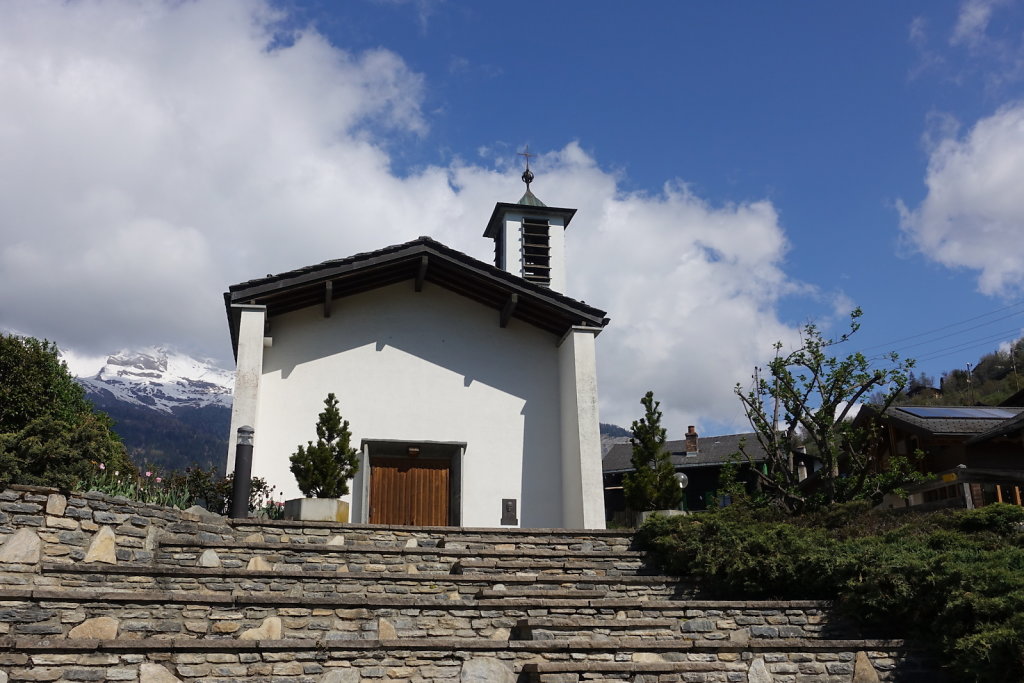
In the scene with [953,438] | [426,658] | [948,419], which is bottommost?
[426,658]

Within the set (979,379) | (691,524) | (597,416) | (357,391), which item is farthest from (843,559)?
(979,379)

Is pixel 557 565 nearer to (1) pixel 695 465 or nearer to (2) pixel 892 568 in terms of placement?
(2) pixel 892 568

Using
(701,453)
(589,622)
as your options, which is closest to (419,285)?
(589,622)

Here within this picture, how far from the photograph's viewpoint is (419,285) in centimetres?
1522

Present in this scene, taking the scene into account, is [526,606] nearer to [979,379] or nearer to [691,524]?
[691,524]

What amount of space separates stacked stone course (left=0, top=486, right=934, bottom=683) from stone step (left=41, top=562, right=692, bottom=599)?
0.05ft

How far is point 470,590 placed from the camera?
28.0ft

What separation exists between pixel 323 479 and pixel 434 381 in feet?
12.9

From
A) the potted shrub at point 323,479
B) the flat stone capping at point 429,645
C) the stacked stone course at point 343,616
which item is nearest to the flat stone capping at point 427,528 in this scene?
the stacked stone course at point 343,616

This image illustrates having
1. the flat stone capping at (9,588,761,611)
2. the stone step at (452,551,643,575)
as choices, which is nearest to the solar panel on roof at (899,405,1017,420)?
the stone step at (452,551,643,575)

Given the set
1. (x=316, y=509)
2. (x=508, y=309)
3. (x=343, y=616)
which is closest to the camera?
(x=343, y=616)

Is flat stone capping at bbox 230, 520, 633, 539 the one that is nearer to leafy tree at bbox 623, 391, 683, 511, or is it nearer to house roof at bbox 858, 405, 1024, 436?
leafy tree at bbox 623, 391, 683, 511

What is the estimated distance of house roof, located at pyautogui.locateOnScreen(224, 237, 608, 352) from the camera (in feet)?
44.9

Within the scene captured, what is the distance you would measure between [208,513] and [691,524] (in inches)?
223
